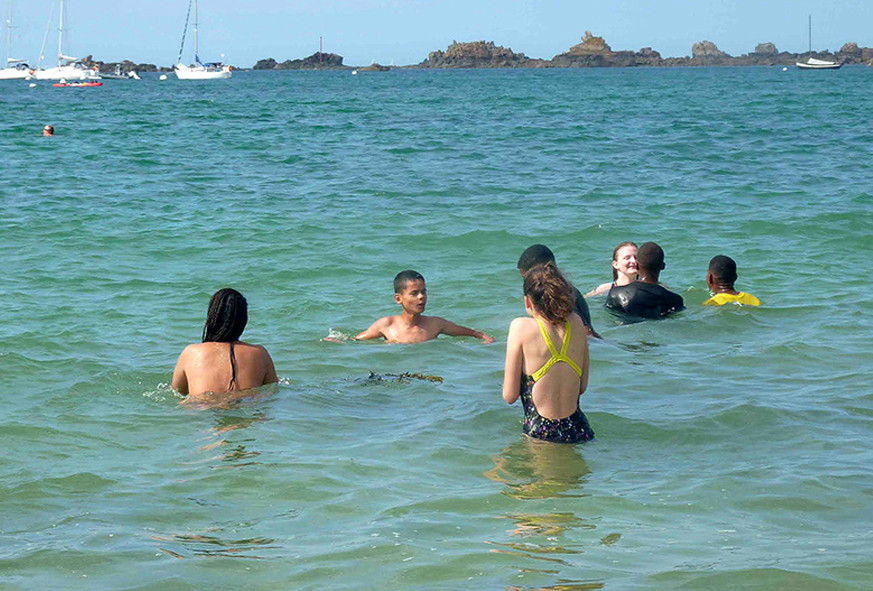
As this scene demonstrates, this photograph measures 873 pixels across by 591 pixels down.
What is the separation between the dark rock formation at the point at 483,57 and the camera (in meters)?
189

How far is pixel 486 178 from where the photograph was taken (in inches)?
843

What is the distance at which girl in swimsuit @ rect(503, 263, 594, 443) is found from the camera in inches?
242

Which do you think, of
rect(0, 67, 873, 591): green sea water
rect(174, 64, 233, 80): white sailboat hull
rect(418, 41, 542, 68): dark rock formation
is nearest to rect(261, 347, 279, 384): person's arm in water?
rect(0, 67, 873, 591): green sea water

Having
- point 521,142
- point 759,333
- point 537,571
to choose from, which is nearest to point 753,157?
point 521,142

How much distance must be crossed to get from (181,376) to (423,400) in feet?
5.80

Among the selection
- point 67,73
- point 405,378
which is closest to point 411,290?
point 405,378

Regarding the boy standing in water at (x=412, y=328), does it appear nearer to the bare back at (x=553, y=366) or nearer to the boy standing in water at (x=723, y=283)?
the boy standing in water at (x=723, y=283)

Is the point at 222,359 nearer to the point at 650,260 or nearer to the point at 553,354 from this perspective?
the point at 553,354

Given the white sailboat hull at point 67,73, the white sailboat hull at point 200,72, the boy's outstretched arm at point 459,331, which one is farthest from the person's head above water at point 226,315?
the white sailboat hull at point 200,72

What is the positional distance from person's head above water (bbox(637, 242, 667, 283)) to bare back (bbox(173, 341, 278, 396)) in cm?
385

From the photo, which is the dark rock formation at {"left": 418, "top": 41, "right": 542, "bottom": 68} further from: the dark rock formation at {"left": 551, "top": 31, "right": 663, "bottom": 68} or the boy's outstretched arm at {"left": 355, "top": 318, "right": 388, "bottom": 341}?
the boy's outstretched arm at {"left": 355, "top": 318, "right": 388, "bottom": 341}

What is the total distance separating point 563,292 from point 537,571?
186 centimetres

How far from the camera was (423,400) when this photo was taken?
26.1 ft

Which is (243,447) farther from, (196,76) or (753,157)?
(196,76)
